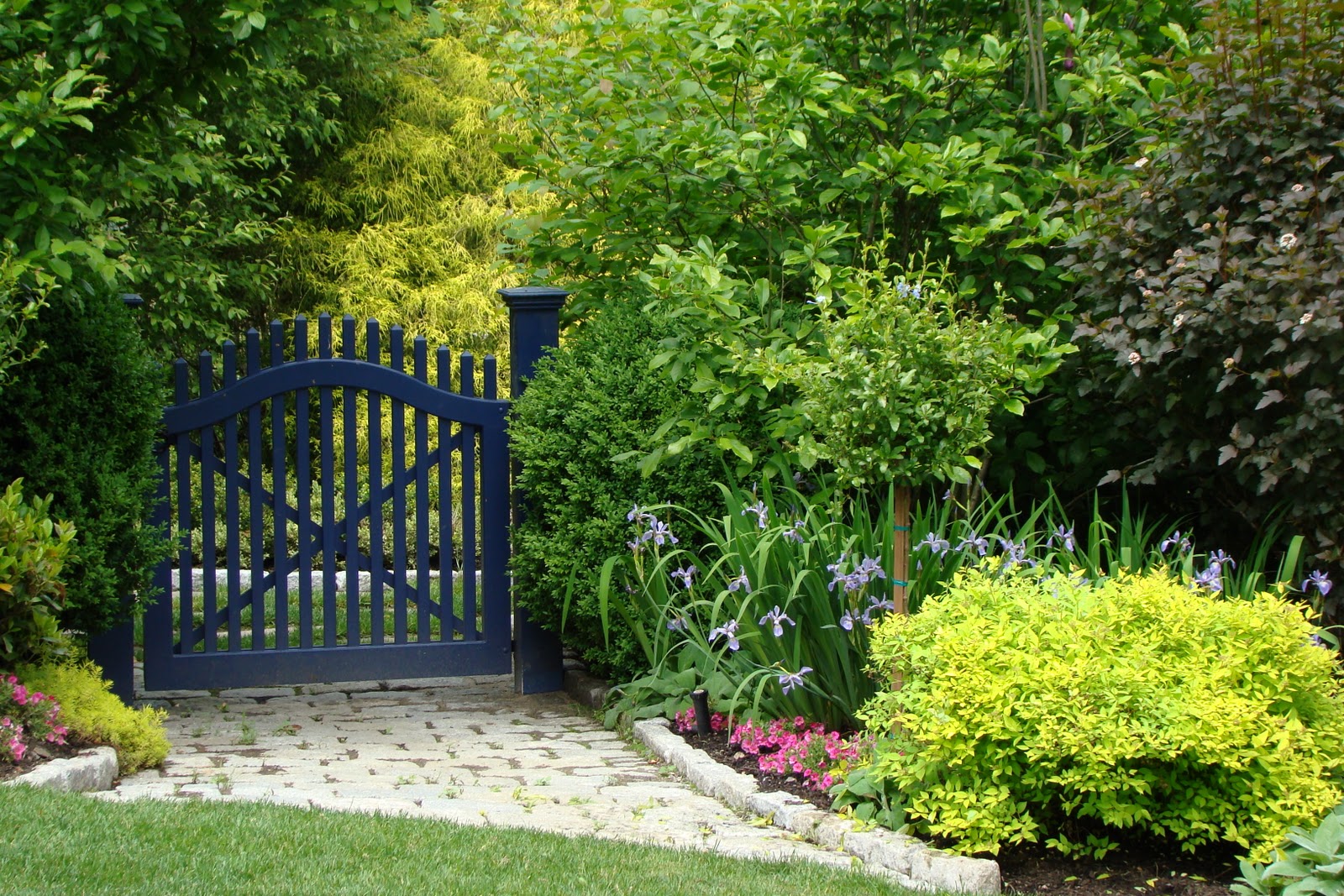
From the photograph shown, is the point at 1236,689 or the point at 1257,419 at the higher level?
the point at 1257,419

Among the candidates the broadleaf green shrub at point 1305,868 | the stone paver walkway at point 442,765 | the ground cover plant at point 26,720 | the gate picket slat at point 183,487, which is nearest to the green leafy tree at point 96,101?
the gate picket slat at point 183,487

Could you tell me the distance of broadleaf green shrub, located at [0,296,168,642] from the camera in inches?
193

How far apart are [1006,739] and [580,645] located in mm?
2839

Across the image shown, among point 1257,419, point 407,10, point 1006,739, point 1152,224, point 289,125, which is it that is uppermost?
point 289,125

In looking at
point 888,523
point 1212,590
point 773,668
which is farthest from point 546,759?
point 1212,590

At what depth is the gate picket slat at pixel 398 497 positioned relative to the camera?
6004 millimetres

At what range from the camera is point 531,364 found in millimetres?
6078

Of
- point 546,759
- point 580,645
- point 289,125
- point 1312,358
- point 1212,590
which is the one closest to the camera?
point 1212,590

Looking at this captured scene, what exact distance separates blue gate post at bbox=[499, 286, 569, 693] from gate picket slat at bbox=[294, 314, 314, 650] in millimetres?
978

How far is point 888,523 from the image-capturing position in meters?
4.48

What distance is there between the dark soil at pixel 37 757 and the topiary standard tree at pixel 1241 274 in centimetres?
395

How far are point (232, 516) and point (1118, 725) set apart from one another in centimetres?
423

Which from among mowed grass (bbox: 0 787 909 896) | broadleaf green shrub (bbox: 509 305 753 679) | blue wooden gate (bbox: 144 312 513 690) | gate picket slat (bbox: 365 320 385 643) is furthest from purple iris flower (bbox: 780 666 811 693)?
gate picket slat (bbox: 365 320 385 643)

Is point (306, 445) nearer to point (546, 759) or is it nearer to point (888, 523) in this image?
point (546, 759)
